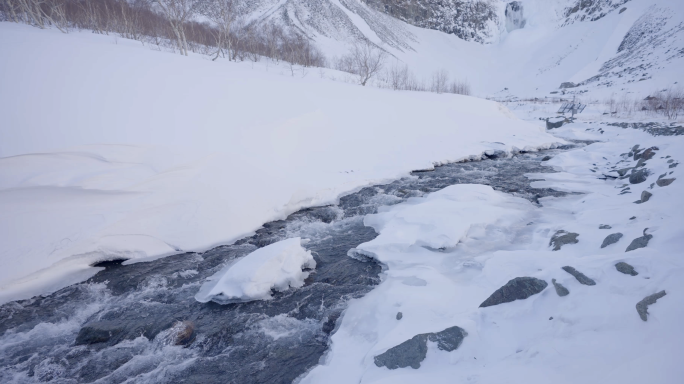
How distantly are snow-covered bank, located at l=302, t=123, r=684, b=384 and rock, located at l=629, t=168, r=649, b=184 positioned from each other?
4 centimetres

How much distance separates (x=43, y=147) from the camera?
6840mm

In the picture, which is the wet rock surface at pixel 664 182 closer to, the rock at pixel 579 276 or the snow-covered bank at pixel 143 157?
the rock at pixel 579 276

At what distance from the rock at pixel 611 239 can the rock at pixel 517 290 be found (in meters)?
2.06

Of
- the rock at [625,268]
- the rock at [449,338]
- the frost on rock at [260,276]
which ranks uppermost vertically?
the rock at [625,268]

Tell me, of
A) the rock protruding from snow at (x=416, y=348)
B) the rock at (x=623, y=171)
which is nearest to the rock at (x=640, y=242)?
the rock protruding from snow at (x=416, y=348)

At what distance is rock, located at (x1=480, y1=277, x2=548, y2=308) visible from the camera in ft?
11.9

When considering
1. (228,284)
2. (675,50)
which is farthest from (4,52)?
(675,50)

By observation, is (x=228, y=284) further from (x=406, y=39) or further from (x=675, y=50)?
(x=406, y=39)

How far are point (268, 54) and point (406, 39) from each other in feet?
143

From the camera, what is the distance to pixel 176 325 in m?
4.55

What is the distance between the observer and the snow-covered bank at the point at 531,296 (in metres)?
2.53

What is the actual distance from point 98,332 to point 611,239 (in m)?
7.94

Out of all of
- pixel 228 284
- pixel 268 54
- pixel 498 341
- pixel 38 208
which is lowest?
pixel 228 284

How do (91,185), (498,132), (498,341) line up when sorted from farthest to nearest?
(498,132), (91,185), (498,341)
